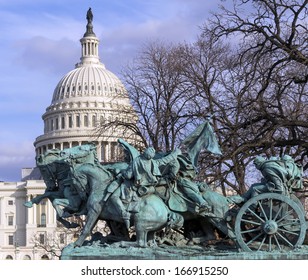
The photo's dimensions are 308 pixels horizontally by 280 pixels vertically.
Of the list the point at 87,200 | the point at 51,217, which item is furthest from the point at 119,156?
the point at 51,217

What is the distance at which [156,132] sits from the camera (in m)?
34.2

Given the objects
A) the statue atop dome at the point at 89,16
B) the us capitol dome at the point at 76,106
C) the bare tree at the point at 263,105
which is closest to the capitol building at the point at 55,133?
the us capitol dome at the point at 76,106

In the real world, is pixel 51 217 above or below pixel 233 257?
above

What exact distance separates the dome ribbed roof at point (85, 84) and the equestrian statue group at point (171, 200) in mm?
112117

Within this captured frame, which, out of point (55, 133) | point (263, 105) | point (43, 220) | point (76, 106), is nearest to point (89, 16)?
point (76, 106)

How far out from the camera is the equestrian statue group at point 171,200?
681 inches

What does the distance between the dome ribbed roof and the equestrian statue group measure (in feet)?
368

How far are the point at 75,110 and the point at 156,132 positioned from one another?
97.8 metres

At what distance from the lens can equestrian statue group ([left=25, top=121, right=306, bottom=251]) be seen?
56.7 feet

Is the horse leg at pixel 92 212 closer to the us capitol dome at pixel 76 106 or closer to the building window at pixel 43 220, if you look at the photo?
the us capitol dome at pixel 76 106

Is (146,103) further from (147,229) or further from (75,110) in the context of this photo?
(75,110)

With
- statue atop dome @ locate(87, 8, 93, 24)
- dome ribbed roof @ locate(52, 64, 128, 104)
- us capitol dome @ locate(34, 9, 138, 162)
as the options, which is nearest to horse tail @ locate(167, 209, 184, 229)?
us capitol dome @ locate(34, 9, 138, 162)

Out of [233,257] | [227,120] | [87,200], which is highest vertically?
[227,120]

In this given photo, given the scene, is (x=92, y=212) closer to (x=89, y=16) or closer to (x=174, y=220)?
(x=174, y=220)
